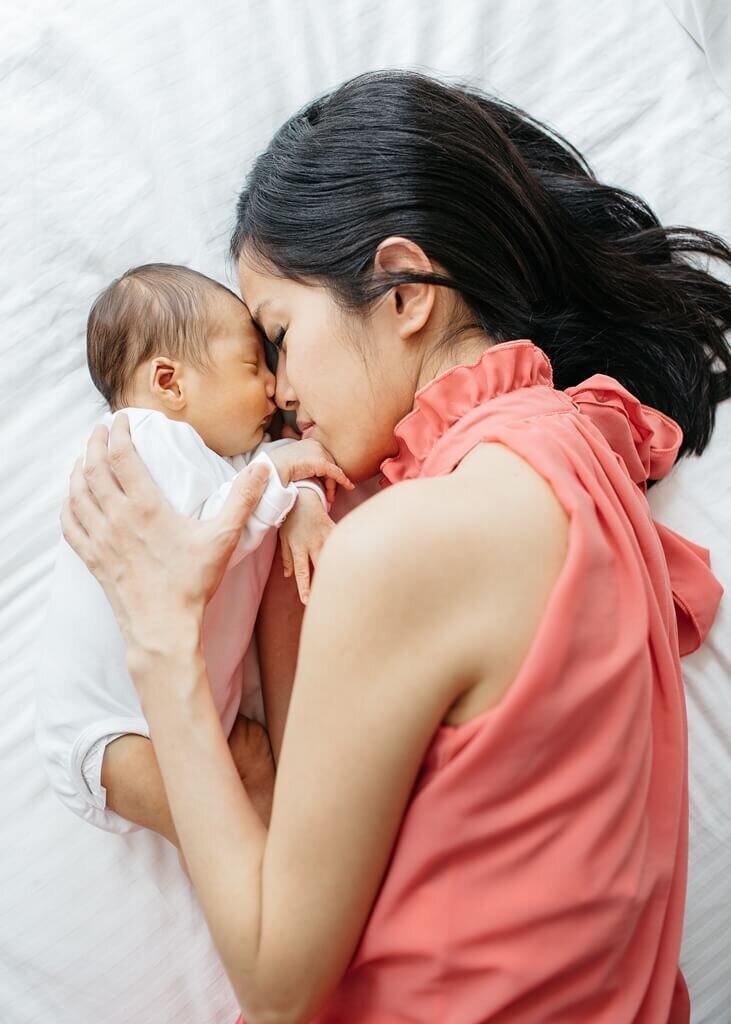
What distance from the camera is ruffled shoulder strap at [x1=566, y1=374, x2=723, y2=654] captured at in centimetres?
121

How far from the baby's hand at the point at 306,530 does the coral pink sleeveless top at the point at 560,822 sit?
0.26m

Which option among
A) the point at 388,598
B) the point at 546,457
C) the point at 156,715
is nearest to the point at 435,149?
the point at 546,457

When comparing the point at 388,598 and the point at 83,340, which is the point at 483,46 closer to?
the point at 83,340

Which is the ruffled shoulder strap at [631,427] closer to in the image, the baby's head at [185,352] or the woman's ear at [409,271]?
Answer: the woman's ear at [409,271]

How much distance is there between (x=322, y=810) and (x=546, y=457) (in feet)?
1.28

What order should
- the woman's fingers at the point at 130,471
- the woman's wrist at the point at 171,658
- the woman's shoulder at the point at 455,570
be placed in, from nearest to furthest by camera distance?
the woman's shoulder at the point at 455,570, the woman's wrist at the point at 171,658, the woman's fingers at the point at 130,471

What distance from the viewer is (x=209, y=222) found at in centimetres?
148

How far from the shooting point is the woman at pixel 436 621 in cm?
89

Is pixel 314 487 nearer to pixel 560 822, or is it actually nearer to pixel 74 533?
pixel 74 533

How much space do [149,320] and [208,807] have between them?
61 centimetres

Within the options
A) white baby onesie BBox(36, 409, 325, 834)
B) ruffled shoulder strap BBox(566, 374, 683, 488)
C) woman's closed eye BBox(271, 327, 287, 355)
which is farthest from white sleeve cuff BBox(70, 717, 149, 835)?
ruffled shoulder strap BBox(566, 374, 683, 488)

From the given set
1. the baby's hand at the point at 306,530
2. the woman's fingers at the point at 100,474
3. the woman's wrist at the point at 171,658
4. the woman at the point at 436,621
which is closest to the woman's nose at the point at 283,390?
the woman at the point at 436,621

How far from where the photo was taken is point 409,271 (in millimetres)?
1115

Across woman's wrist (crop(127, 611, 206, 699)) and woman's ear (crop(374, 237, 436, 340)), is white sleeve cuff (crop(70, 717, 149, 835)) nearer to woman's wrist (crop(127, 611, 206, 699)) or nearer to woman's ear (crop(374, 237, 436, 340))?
woman's wrist (crop(127, 611, 206, 699))
